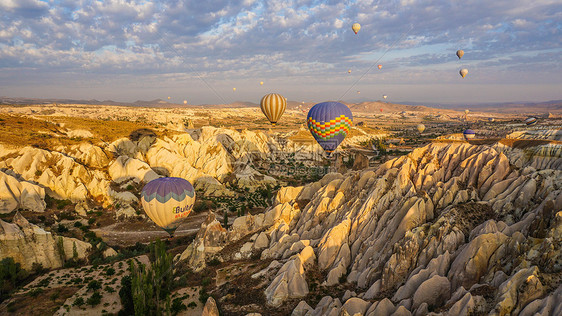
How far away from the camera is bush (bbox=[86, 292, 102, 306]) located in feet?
80.9

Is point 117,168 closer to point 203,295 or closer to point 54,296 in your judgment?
point 54,296

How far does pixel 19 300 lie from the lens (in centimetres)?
2484

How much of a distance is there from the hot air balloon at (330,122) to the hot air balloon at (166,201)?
20.7 m

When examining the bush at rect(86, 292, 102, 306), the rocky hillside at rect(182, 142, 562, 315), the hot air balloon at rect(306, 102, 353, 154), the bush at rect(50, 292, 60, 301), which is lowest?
the bush at rect(86, 292, 102, 306)

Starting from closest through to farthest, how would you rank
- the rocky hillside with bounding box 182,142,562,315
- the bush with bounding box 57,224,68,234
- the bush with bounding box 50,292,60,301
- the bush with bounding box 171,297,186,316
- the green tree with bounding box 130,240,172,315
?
1. the rocky hillside with bounding box 182,142,562,315
2. the green tree with bounding box 130,240,172,315
3. the bush with bounding box 171,297,186,316
4. the bush with bounding box 50,292,60,301
5. the bush with bounding box 57,224,68,234

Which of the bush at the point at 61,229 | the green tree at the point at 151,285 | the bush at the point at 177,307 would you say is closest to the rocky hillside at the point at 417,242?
the bush at the point at 177,307

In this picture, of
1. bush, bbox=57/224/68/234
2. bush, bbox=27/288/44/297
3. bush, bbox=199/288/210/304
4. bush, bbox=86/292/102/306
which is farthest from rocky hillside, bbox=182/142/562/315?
bush, bbox=57/224/68/234

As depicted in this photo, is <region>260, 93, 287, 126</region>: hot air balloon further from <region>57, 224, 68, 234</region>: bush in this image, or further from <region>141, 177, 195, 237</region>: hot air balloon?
<region>57, 224, 68, 234</region>: bush

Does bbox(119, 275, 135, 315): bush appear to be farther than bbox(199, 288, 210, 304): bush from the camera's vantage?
No

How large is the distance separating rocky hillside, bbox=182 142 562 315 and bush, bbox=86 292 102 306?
831 centimetres

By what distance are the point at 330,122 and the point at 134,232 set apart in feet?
103

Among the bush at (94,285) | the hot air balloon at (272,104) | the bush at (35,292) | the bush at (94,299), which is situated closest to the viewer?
the bush at (94,299)

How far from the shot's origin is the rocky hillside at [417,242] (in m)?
15.8

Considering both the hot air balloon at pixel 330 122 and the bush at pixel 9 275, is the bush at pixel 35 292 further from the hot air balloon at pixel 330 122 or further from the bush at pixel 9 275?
the hot air balloon at pixel 330 122
